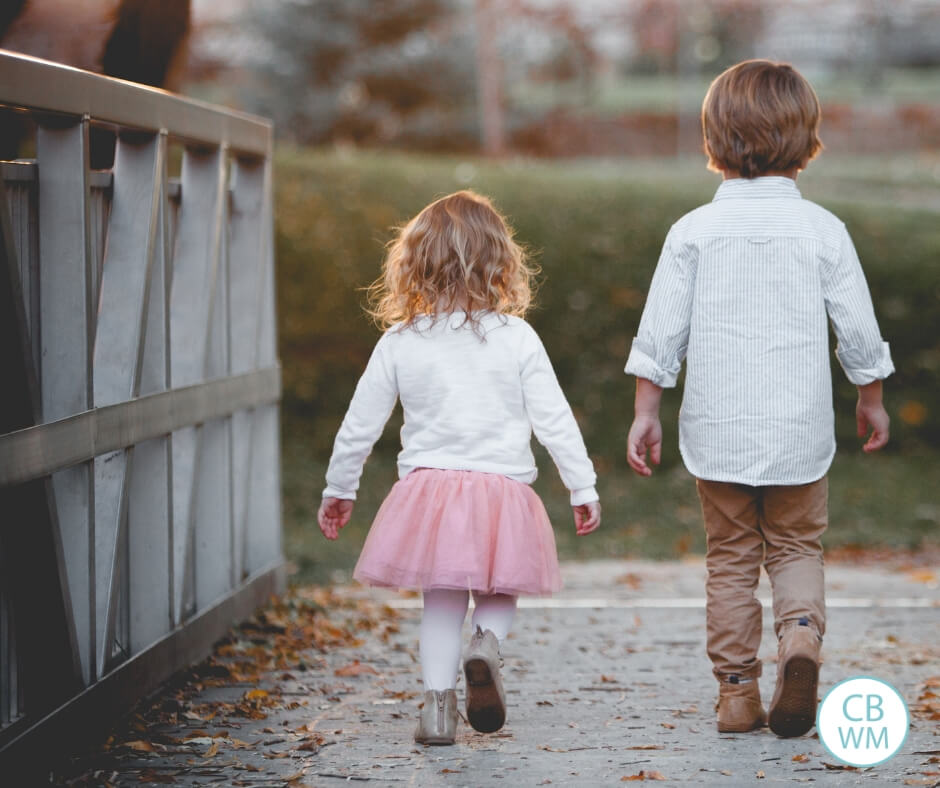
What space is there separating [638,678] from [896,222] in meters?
11.2

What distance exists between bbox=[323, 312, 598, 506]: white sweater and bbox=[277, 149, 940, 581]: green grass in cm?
590

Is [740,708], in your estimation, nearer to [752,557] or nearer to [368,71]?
[752,557]

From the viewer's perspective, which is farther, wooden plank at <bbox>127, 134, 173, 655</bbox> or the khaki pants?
wooden plank at <bbox>127, 134, 173, 655</bbox>

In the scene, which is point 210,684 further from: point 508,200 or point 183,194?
point 508,200

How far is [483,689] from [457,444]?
26.9 inches

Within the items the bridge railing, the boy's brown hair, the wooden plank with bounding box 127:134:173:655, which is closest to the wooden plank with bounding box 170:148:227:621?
the bridge railing

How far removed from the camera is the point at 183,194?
16.9ft

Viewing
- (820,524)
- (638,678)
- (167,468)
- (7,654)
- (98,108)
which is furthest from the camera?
(638,678)

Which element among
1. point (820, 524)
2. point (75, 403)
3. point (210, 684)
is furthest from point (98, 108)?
point (820, 524)

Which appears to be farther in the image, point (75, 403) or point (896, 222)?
point (896, 222)

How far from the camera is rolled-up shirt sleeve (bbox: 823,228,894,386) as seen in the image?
4109mm

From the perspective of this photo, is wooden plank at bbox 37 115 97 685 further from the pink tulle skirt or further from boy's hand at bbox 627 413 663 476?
boy's hand at bbox 627 413 663 476

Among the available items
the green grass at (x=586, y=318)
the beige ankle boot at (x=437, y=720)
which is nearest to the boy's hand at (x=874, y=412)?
the beige ankle boot at (x=437, y=720)

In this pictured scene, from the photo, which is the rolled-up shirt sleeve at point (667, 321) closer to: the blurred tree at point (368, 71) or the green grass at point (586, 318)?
the green grass at point (586, 318)
